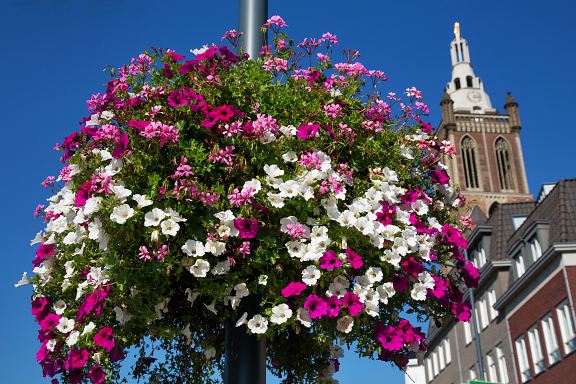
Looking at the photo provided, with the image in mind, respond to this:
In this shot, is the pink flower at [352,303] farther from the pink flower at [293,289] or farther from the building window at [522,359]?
the building window at [522,359]

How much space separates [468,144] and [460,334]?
45970mm

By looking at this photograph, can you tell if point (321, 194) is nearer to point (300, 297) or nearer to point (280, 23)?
point (300, 297)

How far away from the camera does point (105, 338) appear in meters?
3.80

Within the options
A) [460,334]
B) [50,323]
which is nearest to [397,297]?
[50,323]

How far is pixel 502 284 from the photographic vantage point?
3509 cm

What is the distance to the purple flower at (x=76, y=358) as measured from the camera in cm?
A: 384

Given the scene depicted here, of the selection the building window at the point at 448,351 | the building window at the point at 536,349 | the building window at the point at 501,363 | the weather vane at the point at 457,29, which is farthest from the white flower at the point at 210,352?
the weather vane at the point at 457,29

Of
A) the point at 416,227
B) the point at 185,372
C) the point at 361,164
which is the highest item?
the point at 361,164

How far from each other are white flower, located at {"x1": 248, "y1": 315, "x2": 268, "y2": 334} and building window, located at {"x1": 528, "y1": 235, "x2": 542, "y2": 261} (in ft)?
93.8

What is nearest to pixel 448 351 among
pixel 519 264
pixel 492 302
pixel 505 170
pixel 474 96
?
pixel 492 302

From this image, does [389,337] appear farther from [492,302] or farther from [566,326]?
[492,302]

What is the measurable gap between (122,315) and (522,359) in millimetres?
32067

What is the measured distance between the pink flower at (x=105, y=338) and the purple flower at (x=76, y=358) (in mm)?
133

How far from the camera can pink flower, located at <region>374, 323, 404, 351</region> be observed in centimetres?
381
